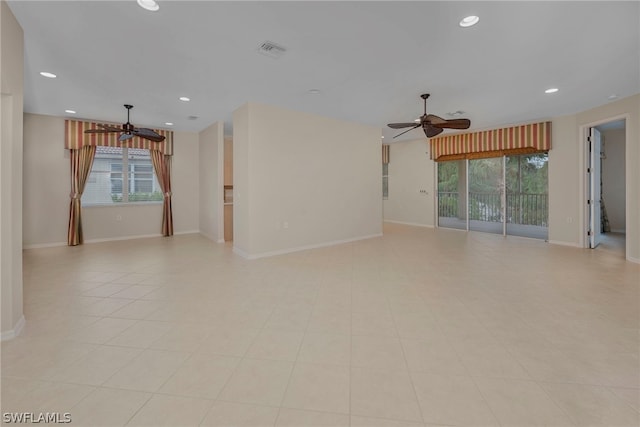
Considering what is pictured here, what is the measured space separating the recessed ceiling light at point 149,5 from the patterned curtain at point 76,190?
528 centimetres

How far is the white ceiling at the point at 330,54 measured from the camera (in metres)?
2.47

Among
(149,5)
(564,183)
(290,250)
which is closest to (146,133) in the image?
(149,5)

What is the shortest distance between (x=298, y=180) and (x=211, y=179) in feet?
8.07

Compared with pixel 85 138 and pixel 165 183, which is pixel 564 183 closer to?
pixel 165 183

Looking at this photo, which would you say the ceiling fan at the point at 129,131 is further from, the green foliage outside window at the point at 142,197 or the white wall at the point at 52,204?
the green foliage outside window at the point at 142,197

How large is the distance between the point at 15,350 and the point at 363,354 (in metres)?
2.58

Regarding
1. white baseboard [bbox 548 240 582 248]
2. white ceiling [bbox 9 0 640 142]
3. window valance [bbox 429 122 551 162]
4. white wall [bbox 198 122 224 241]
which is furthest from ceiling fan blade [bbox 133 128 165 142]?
white baseboard [bbox 548 240 582 248]

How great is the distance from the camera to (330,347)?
2.19 m

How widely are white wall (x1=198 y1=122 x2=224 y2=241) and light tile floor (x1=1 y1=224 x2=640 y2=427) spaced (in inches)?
94.8

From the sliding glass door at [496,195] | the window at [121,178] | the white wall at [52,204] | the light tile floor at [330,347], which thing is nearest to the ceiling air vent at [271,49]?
the light tile floor at [330,347]

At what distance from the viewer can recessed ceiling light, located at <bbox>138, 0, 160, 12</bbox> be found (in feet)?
7.61

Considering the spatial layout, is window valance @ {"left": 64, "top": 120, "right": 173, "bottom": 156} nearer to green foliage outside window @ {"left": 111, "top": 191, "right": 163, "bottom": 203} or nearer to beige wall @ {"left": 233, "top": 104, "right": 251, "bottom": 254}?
green foliage outside window @ {"left": 111, "top": 191, "right": 163, "bottom": 203}

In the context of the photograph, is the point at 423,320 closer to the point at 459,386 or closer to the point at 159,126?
the point at 459,386

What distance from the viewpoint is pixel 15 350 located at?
2131mm
